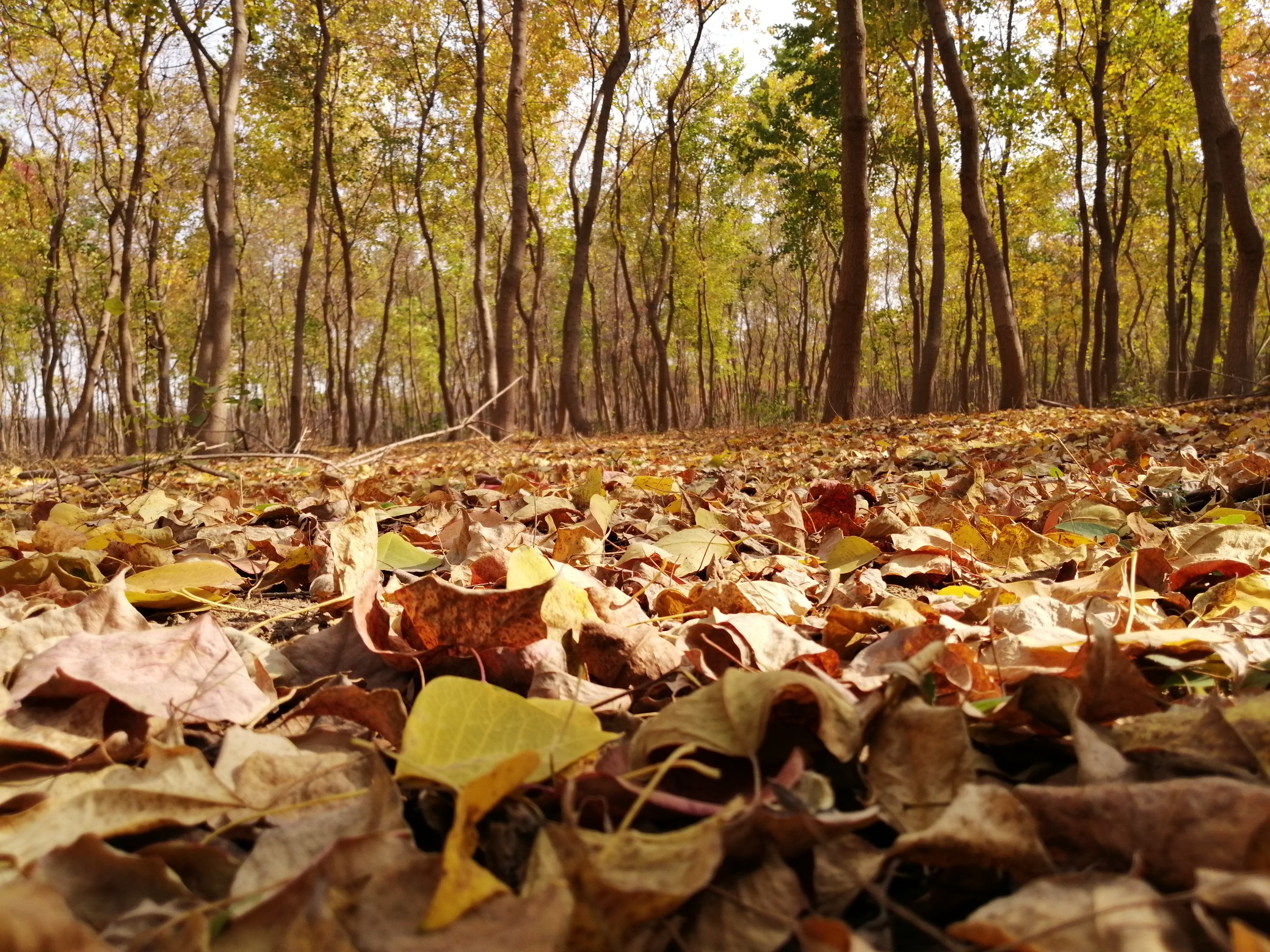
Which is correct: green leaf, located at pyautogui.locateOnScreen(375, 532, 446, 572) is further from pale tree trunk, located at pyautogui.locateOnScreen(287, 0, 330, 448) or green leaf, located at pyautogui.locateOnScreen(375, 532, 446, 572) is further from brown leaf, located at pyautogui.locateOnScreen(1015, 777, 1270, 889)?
pale tree trunk, located at pyautogui.locateOnScreen(287, 0, 330, 448)

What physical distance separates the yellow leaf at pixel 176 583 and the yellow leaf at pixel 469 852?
93 cm

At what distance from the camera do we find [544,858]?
53 cm

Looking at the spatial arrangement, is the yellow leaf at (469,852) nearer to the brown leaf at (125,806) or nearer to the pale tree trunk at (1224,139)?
the brown leaf at (125,806)

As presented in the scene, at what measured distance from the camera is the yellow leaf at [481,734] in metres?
0.63

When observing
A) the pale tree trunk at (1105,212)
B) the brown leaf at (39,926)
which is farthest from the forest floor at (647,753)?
the pale tree trunk at (1105,212)

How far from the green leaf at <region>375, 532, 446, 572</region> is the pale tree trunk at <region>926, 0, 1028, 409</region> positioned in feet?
30.4

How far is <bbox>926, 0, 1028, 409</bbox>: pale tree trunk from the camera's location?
349 inches

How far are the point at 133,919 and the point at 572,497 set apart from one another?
2081mm

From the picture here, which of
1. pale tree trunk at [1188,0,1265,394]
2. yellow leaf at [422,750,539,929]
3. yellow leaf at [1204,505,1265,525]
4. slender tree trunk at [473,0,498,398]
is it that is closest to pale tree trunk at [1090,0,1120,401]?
pale tree trunk at [1188,0,1265,394]

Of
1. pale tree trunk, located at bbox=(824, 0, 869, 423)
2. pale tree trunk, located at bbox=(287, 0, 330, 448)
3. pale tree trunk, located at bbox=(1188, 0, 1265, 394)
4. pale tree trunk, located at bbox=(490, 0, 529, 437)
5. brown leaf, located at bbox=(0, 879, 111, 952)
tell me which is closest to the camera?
brown leaf, located at bbox=(0, 879, 111, 952)

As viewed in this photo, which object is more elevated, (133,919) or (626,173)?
(626,173)

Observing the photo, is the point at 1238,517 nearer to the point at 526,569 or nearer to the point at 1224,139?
the point at 526,569

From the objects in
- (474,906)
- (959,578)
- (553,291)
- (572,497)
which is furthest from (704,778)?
(553,291)

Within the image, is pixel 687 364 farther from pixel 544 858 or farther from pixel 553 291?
pixel 544 858
